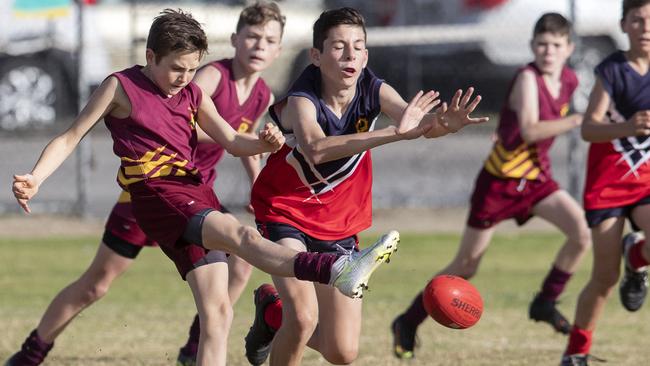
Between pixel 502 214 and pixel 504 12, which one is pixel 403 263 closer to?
pixel 502 214

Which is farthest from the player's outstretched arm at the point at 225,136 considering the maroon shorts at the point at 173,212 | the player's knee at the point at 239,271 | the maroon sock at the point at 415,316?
the maroon sock at the point at 415,316

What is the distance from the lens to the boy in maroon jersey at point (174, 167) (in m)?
5.38

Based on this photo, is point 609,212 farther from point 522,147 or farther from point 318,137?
point 318,137

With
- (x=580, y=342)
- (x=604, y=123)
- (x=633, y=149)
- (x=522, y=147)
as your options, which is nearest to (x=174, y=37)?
(x=604, y=123)

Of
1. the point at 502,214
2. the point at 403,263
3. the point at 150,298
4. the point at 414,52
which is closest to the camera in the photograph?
the point at 502,214

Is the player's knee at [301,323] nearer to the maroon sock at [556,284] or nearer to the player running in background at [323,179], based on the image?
the player running in background at [323,179]

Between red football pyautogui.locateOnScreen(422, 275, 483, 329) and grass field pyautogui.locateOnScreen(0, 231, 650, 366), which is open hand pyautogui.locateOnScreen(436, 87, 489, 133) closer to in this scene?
red football pyautogui.locateOnScreen(422, 275, 483, 329)

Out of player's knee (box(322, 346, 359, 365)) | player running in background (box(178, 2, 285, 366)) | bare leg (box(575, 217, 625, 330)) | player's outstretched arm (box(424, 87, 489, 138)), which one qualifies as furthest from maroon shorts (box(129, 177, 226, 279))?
bare leg (box(575, 217, 625, 330))

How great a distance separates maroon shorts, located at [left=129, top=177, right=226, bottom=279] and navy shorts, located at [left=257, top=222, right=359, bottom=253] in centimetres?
37

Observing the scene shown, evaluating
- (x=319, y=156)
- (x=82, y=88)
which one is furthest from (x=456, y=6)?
(x=319, y=156)

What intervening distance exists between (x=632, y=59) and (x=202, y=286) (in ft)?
8.80

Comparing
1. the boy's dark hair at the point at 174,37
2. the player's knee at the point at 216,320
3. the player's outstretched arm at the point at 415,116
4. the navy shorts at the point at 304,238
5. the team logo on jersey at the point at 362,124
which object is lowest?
the player's knee at the point at 216,320

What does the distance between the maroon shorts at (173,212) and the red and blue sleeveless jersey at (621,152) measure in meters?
2.23

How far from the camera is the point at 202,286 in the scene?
5484mm
